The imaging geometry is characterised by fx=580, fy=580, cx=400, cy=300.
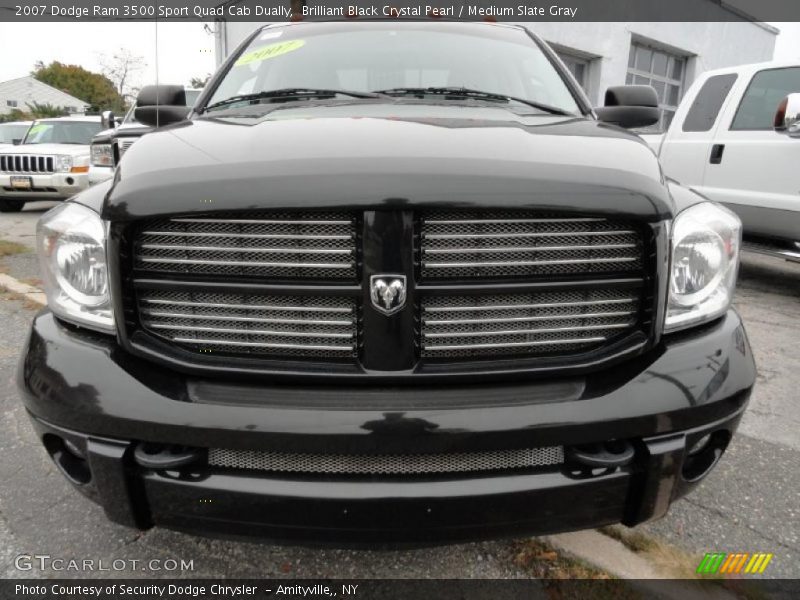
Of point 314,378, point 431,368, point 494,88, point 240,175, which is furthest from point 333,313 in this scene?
point 494,88

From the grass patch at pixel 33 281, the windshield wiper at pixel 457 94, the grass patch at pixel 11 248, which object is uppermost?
the windshield wiper at pixel 457 94

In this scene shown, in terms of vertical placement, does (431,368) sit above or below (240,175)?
below

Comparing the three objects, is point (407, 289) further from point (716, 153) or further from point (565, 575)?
point (716, 153)

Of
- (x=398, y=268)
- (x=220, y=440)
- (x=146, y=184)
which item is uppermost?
(x=146, y=184)

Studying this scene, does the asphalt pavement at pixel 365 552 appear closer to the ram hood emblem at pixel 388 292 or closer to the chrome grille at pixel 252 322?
the chrome grille at pixel 252 322

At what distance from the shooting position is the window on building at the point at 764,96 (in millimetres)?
4949

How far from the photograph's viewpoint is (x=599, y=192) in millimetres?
1316

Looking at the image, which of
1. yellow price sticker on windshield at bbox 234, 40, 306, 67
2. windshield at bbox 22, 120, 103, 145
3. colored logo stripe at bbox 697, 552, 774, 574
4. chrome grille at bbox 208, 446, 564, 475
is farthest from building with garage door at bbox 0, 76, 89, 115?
colored logo stripe at bbox 697, 552, 774, 574

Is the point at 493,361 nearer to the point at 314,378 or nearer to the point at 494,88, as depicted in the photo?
the point at 314,378

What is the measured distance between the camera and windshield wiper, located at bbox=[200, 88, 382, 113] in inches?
85.4

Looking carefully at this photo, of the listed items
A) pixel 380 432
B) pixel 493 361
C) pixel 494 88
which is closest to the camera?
pixel 380 432

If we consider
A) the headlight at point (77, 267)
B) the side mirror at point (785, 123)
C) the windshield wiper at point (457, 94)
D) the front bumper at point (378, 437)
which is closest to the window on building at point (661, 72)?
the side mirror at point (785, 123)

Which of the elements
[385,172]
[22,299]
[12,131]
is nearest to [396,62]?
[385,172]

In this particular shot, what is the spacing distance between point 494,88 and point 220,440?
1786 millimetres
